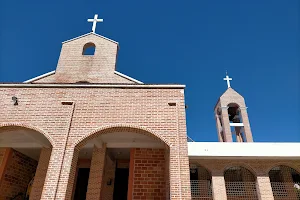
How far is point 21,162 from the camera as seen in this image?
30.8 feet

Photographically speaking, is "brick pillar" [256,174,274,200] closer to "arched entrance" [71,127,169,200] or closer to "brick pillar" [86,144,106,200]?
"arched entrance" [71,127,169,200]

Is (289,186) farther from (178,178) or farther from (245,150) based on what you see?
(178,178)

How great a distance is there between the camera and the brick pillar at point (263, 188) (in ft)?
37.1

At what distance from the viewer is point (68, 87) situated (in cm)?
703

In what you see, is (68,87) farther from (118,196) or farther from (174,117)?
(118,196)

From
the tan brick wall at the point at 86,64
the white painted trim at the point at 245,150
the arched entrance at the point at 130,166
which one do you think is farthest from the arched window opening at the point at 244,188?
the tan brick wall at the point at 86,64

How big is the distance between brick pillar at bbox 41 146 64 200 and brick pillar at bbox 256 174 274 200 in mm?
10286

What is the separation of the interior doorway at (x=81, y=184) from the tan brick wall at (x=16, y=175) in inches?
91.4

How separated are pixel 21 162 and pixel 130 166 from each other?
4.92 meters

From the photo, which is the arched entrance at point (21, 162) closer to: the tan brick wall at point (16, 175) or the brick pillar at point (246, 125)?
the tan brick wall at point (16, 175)

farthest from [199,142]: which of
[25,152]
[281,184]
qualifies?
[25,152]

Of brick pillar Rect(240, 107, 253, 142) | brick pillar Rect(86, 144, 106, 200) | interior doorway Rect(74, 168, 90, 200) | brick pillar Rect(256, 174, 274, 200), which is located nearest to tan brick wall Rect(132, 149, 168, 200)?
brick pillar Rect(86, 144, 106, 200)

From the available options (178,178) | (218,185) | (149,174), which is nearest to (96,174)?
(149,174)

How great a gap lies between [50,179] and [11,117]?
2.37m
